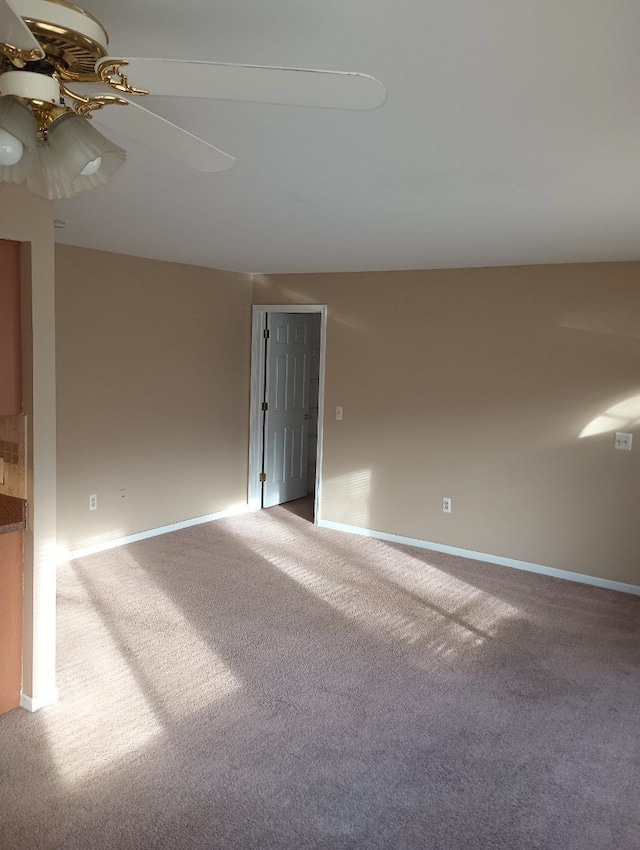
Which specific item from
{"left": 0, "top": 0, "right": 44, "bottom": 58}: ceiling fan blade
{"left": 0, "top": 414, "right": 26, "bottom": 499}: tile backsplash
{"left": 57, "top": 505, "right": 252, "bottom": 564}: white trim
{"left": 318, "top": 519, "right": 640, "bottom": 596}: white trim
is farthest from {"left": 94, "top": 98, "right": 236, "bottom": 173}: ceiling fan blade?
{"left": 318, "top": 519, "right": 640, "bottom": 596}: white trim

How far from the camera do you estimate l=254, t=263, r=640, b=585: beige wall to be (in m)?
4.71

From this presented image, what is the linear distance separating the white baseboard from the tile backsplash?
89 centimetres

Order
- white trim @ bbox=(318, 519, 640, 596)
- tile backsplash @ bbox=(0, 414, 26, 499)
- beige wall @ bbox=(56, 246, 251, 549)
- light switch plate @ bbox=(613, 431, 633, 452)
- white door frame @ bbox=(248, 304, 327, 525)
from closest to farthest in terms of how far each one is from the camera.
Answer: tile backsplash @ bbox=(0, 414, 26, 499)
light switch plate @ bbox=(613, 431, 633, 452)
white trim @ bbox=(318, 519, 640, 596)
beige wall @ bbox=(56, 246, 251, 549)
white door frame @ bbox=(248, 304, 327, 525)

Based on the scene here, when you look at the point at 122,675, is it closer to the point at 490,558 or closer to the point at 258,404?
the point at 490,558

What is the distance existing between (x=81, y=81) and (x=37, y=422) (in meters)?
1.91

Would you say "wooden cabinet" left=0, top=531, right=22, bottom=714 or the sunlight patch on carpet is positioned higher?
"wooden cabinet" left=0, top=531, right=22, bottom=714

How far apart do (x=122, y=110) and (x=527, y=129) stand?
1.18 m

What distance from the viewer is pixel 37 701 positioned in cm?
307

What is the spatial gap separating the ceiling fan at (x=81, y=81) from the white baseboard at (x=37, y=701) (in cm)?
248

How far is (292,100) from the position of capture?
126cm

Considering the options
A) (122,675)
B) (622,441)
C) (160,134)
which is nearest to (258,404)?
(622,441)

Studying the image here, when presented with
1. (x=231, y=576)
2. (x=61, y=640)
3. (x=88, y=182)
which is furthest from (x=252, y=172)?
(x=231, y=576)

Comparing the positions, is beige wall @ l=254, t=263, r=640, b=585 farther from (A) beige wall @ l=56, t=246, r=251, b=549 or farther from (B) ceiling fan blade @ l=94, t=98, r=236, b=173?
(B) ceiling fan blade @ l=94, t=98, r=236, b=173

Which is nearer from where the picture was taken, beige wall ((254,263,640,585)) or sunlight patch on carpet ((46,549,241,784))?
sunlight patch on carpet ((46,549,241,784))
